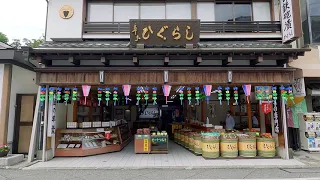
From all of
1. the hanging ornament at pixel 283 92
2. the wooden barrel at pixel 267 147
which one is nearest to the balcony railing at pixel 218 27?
the hanging ornament at pixel 283 92

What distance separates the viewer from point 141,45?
9852mm

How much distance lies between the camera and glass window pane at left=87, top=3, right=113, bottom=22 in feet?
41.0

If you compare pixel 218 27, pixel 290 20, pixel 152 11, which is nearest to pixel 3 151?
pixel 152 11

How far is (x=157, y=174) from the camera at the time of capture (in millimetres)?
7973

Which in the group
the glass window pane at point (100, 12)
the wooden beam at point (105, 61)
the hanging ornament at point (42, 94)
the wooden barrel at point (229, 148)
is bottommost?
the wooden barrel at point (229, 148)

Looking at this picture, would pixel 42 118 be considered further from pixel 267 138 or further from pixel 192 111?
pixel 192 111

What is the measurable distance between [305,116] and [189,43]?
7.87m

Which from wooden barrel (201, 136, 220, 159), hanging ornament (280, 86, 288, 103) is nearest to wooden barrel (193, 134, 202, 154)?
wooden barrel (201, 136, 220, 159)

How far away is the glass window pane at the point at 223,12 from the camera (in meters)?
12.7

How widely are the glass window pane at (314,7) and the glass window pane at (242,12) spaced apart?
11.8 ft

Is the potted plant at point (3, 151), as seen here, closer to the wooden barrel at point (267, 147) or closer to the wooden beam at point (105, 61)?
the wooden beam at point (105, 61)

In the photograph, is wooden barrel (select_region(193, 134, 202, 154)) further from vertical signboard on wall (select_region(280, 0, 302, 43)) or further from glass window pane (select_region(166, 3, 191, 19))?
glass window pane (select_region(166, 3, 191, 19))

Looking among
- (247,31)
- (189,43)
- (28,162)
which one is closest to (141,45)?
(189,43)

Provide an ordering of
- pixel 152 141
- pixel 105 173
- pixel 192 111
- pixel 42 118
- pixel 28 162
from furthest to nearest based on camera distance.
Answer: pixel 192 111 → pixel 152 141 → pixel 42 118 → pixel 28 162 → pixel 105 173
